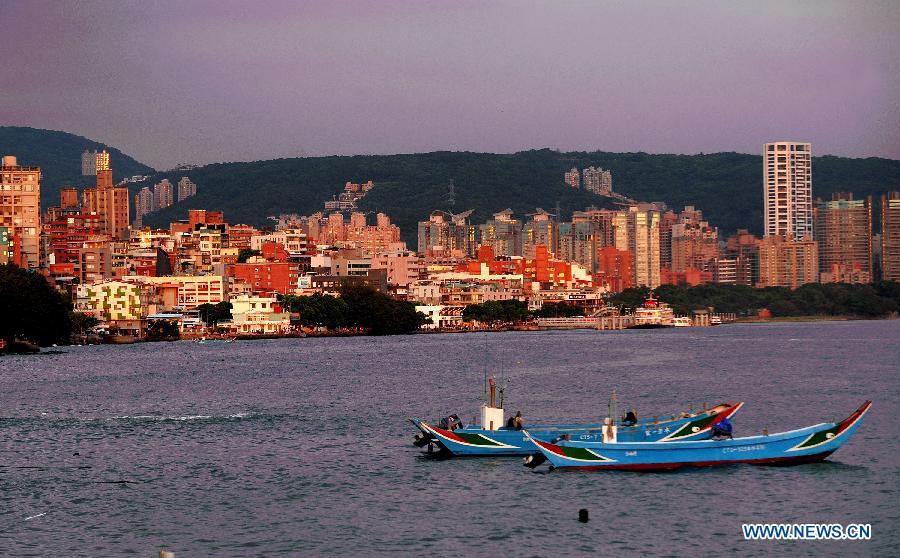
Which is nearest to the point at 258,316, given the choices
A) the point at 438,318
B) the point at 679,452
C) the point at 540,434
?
the point at 438,318

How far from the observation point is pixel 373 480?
32.4 metres

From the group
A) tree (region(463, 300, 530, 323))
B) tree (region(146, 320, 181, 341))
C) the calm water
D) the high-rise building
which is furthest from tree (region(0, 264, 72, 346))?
tree (region(463, 300, 530, 323))

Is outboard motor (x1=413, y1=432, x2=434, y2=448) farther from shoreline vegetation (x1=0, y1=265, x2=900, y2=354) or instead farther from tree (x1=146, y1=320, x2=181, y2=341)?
tree (x1=146, y1=320, x2=181, y2=341)

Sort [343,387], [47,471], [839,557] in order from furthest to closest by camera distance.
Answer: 1. [343,387]
2. [47,471]
3. [839,557]

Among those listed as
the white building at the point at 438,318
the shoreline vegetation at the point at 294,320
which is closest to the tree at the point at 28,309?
the shoreline vegetation at the point at 294,320

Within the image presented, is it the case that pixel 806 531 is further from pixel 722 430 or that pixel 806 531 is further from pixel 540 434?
pixel 540 434

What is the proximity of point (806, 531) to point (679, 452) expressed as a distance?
250 inches

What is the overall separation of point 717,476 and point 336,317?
415 feet

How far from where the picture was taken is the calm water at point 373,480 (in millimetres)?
25656

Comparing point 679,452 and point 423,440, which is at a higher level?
point 679,452

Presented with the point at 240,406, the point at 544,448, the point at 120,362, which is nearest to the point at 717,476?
the point at 544,448

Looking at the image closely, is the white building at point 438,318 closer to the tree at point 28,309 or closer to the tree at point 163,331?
the tree at point 163,331

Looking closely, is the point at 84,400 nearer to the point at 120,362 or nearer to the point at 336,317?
the point at 120,362

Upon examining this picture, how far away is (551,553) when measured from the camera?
24359 mm
